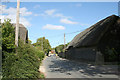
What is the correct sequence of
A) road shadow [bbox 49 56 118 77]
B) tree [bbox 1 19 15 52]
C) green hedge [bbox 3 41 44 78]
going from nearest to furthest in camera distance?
road shadow [bbox 49 56 118 77] < green hedge [bbox 3 41 44 78] < tree [bbox 1 19 15 52]

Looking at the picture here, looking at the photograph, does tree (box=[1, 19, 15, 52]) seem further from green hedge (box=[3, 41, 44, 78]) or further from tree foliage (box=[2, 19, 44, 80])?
green hedge (box=[3, 41, 44, 78])

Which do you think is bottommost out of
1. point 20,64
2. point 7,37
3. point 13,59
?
point 20,64

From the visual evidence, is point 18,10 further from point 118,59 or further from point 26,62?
point 118,59

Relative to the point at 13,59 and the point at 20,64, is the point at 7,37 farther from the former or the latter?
the point at 20,64

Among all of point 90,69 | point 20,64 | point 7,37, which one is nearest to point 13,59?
point 20,64

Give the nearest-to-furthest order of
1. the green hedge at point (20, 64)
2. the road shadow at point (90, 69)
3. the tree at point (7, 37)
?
1. the road shadow at point (90, 69)
2. the green hedge at point (20, 64)
3. the tree at point (7, 37)

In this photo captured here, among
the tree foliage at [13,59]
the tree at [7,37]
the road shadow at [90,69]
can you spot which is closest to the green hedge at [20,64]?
the tree foliage at [13,59]

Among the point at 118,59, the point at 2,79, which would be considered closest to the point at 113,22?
the point at 118,59

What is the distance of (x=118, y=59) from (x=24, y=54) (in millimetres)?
5654

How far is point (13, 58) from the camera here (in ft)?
18.5

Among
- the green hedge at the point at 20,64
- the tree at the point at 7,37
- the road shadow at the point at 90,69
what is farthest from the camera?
the tree at the point at 7,37

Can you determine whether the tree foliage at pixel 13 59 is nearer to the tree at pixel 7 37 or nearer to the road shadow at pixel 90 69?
the tree at pixel 7 37

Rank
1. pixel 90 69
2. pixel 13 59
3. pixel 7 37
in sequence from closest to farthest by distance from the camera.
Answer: pixel 13 59, pixel 7 37, pixel 90 69

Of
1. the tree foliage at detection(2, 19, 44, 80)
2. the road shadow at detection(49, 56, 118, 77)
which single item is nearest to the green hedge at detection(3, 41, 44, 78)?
the tree foliage at detection(2, 19, 44, 80)
